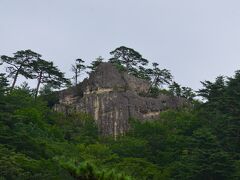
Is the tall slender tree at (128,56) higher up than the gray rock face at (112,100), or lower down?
higher up

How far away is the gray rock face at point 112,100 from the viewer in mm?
46375

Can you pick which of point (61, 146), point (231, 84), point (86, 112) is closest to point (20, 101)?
point (86, 112)

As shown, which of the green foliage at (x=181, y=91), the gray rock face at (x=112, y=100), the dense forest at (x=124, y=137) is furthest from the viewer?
the green foliage at (x=181, y=91)

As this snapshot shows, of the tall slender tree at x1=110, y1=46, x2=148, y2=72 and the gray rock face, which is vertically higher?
the tall slender tree at x1=110, y1=46, x2=148, y2=72

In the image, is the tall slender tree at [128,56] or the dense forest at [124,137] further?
the tall slender tree at [128,56]

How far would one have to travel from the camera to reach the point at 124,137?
4169cm

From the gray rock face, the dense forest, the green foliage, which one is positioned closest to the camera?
the dense forest

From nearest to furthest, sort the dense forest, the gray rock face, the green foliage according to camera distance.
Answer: the dense forest, the gray rock face, the green foliage

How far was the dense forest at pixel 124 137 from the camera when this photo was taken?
29547 mm

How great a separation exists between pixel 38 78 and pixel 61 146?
2074 cm

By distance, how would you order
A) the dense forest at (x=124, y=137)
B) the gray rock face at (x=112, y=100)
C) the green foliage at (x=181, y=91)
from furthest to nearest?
the green foliage at (x=181, y=91) → the gray rock face at (x=112, y=100) → the dense forest at (x=124, y=137)

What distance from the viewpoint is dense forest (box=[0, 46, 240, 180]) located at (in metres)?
29.5

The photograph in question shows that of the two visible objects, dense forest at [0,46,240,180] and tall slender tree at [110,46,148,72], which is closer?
dense forest at [0,46,240,180]

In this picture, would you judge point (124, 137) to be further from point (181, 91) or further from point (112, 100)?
point (181, 91)
